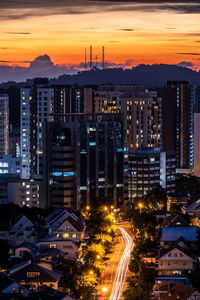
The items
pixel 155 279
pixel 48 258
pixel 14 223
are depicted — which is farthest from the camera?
pixel 14 223

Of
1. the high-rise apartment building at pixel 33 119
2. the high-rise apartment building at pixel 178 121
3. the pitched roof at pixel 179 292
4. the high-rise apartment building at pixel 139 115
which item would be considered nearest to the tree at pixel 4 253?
the pitched roof at pixel 179 292

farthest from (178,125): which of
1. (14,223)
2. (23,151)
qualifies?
(14,223)

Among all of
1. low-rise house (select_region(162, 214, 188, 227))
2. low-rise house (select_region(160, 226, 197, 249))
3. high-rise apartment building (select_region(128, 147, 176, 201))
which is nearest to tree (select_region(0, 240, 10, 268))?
low-rise house (select_region(160, 226, 197, 249))

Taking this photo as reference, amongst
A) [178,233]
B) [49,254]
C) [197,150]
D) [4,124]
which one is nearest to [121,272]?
[49,254]

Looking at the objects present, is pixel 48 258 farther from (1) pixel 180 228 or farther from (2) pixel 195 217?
(2) pixel 195 217

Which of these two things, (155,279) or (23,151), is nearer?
(155,279)

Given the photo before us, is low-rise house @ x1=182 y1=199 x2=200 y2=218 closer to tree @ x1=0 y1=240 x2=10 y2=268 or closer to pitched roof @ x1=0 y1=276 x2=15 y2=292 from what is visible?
tree @ x1=0 y1=240 x2=10 y2=268
